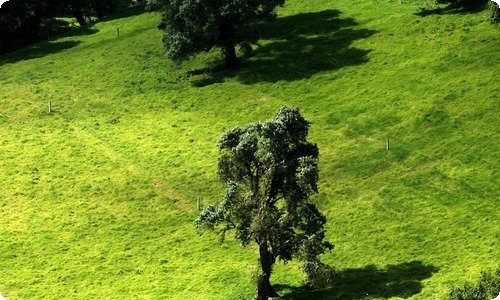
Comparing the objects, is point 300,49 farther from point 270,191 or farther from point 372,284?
point 372,284

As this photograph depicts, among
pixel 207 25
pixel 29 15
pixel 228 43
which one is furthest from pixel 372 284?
pixel 29 15

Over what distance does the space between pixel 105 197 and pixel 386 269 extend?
89.8 feet

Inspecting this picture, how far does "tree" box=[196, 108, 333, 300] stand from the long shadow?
2.32m

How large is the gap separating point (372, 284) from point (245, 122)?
33.0 meters

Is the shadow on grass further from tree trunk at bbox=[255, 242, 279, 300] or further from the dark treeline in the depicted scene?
tree trunk at bbox=[255, 242, 279, 300]

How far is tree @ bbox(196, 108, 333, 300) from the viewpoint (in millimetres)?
54375

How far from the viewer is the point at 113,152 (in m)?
83.9

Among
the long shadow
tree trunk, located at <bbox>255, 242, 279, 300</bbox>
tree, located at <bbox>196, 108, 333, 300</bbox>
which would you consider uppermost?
tree, located at <bbox>196, 108, 333, 300</bbox>

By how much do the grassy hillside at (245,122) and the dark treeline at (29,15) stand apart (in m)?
6.37

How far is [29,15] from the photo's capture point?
411 ft

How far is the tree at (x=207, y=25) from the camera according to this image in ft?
316

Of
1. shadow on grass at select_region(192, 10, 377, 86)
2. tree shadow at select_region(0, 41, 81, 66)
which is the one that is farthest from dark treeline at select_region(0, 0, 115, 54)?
shadow on grass at select_region(192, 10, 377, 86)

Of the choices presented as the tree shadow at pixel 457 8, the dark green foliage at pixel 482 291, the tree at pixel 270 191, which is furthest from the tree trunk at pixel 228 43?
the dark green foliage at pixel 482 291

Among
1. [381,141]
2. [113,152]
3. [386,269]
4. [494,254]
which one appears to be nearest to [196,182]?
[113,152]
